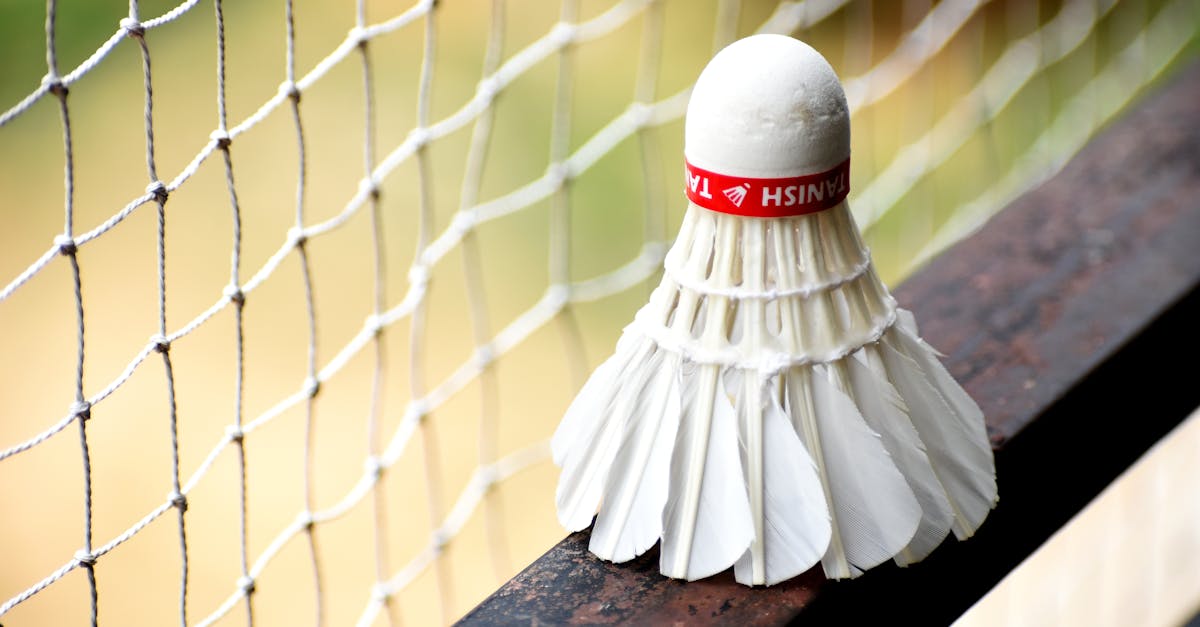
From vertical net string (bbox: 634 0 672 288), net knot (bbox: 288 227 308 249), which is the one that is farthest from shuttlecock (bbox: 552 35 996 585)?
vertical net string (bbox: 634 0 672 288)

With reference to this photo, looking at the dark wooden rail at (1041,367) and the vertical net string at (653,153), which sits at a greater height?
the vertical net string at (653,153)

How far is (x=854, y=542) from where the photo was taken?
1.93 ft

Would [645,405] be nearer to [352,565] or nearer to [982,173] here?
[352,565]

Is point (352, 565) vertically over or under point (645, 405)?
under

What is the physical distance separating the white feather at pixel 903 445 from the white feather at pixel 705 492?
7cm

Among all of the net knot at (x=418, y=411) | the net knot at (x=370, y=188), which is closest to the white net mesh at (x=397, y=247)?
the net knot at (x=418, y=411)

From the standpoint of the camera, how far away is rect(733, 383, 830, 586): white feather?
58cm

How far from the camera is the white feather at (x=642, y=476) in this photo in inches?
23.6

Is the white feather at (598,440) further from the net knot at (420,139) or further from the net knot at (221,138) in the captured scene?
the net knot at (420,139)

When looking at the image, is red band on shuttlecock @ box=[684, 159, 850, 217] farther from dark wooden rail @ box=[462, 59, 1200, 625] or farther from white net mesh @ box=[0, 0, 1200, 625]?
white net mesh @ box=[0, 0, 1200, 625]

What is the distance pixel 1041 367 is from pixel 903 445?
22 cm

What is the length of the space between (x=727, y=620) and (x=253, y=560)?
1529 mm

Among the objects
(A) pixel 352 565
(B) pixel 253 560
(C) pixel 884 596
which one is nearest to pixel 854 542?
(C) pixel 884 596

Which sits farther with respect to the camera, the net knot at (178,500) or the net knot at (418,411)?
the net knot at (418,411)
